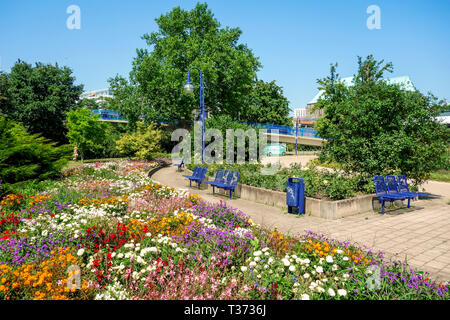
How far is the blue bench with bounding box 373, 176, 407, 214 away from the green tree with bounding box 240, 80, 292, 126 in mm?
48322

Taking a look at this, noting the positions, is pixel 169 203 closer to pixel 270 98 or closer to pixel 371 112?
pixel 371 112

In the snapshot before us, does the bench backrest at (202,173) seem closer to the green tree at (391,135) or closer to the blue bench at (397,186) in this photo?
the green tree at (391,135)

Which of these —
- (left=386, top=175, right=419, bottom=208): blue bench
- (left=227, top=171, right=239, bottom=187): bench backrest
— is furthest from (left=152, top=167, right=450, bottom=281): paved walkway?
(left=227, top=171, right=239, bottom=187): bench backrest

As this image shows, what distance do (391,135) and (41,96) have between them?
39.7 m

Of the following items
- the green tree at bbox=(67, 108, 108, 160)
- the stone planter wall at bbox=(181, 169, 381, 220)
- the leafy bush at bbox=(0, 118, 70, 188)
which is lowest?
the stone planter wall at bbox=(181, 169, 381, 220)

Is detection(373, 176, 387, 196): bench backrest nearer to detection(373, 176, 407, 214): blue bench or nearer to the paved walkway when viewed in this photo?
detection(373, 176, 407, 214): blue bench

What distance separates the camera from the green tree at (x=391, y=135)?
10.4 metres

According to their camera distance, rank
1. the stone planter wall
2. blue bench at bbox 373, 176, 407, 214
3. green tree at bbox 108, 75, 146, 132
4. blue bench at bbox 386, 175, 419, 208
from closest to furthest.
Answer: the stone planter wall, blue bench at bbox 373, 176, 407, 214, blue bench at bbox 386, 175, 419, 208, green tree at bbox 108, 75, 146, 132

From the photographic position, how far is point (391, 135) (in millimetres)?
10773

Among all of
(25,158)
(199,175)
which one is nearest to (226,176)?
(199,175)

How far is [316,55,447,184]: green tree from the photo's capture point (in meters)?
10.4

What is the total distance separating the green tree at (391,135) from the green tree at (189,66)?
18.7 m

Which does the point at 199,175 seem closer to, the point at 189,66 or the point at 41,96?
the point at 189,66
